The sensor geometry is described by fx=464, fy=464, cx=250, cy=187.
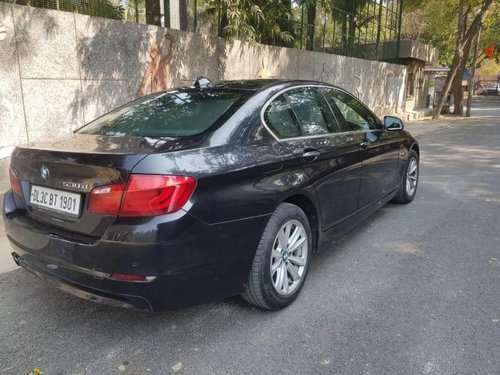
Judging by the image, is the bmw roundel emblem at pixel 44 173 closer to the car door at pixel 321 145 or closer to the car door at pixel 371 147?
the car door at pixel 321 145

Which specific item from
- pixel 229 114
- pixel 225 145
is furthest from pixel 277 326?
pixel 229 114

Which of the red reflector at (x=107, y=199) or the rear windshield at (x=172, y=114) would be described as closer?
the red reflector at (x=107, y=199)

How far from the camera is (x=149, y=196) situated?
251cm

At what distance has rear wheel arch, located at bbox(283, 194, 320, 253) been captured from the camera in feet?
11.4

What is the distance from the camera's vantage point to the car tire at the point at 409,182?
232 inches

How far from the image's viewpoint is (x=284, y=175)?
10.6ft

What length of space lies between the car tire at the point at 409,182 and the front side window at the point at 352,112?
44.9 inches

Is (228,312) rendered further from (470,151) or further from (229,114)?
(470,151)

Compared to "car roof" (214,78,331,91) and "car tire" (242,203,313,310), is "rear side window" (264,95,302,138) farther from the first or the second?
"car tire" (242,203,313,310)

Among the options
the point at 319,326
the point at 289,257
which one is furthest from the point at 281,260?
the point at 319,326

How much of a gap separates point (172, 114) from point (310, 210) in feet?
4.23

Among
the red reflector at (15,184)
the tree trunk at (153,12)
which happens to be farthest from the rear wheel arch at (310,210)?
the tree trunk at (153,12)

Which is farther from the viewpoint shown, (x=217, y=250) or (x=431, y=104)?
(x=431, y=104)

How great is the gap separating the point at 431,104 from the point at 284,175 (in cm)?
2921
